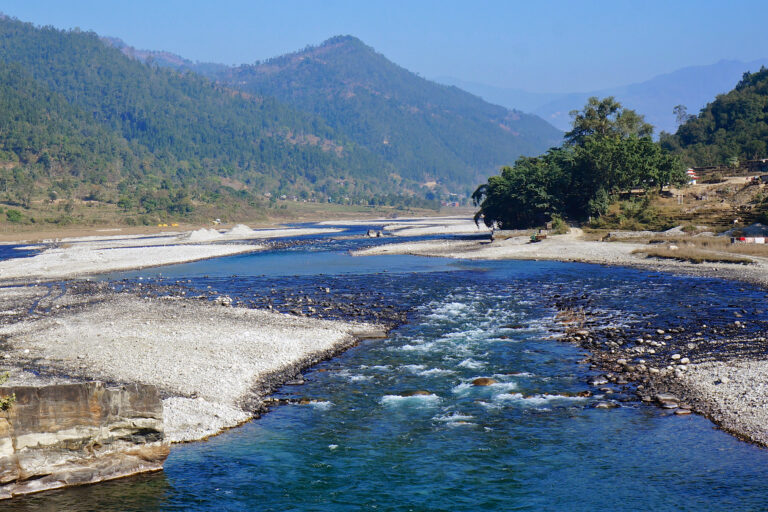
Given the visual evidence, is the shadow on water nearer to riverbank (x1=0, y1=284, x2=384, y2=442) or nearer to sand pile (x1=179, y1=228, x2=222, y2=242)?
riverbank (x1=0, y1=284, x2=384, y2=442)

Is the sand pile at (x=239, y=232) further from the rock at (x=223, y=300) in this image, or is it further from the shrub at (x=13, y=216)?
the rock at (x=223, y=300)

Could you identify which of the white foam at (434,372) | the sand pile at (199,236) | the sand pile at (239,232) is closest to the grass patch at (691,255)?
the white foam at (434,372)

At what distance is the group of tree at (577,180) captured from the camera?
87.7m

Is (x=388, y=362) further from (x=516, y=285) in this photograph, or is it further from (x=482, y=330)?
(x=516, y=285)

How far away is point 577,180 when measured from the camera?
93625 millimetres

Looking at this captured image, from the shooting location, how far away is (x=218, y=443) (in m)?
18.7

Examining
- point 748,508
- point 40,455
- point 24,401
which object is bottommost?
point 748,508

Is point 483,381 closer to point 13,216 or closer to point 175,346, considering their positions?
point 175,346

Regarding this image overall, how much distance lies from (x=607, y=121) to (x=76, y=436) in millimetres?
110728

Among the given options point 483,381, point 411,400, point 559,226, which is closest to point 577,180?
point 559,226

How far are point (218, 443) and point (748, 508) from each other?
13496 mm

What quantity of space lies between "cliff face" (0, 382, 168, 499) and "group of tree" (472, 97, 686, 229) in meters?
78.2

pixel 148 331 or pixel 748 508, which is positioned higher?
pixel 148 331

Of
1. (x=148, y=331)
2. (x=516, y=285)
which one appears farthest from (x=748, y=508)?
(x=516, y=285)
